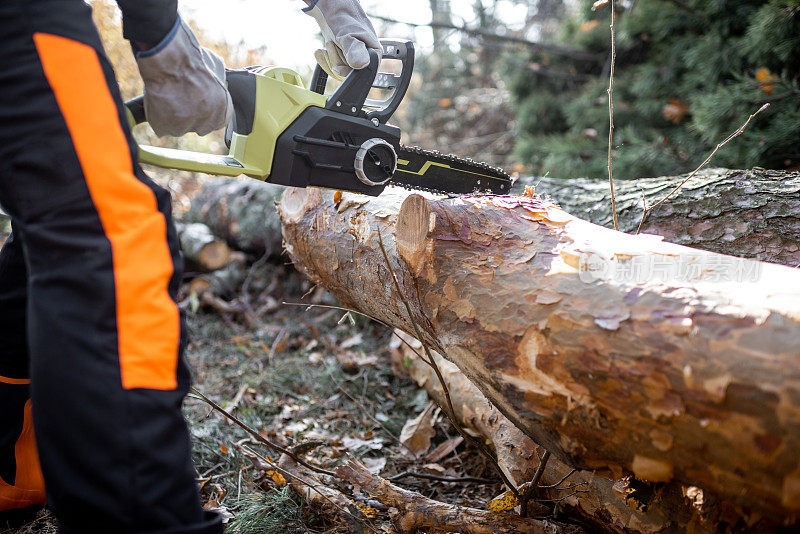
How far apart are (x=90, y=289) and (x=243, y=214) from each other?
3507 mm

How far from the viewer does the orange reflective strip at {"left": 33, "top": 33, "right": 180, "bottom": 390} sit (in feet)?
3.68

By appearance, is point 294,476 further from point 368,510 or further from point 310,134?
point 310,134

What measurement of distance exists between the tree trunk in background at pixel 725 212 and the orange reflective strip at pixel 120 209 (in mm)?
1750

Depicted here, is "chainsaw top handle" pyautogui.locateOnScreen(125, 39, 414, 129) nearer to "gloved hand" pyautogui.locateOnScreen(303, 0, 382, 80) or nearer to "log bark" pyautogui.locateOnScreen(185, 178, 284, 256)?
"gloved hand" pyautogui.locateOnScreen(303, 0, 382, 80)

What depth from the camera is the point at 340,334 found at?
3604 millimetres

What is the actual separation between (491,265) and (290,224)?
1479 mm

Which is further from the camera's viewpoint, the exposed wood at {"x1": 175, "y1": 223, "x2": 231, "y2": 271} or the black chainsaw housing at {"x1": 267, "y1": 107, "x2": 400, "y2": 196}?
the exposed wood at {"x1": 175, "y1": 223, "x2": 231, "y2": 271}

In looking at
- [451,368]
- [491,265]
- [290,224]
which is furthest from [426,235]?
[290,224]

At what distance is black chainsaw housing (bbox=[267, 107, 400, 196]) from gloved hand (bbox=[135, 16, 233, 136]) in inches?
10.0

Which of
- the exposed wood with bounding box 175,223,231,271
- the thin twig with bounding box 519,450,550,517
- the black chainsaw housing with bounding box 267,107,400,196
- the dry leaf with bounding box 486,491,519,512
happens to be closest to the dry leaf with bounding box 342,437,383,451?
the dry leaf with bounding box 486,491,519,512

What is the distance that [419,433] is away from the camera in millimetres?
2383

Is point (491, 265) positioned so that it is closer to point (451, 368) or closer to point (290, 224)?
point (451, 368)

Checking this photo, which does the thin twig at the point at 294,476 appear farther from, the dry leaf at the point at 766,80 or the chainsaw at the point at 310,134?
the dry leaf at the point at 766,80

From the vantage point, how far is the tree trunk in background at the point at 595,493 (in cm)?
134
